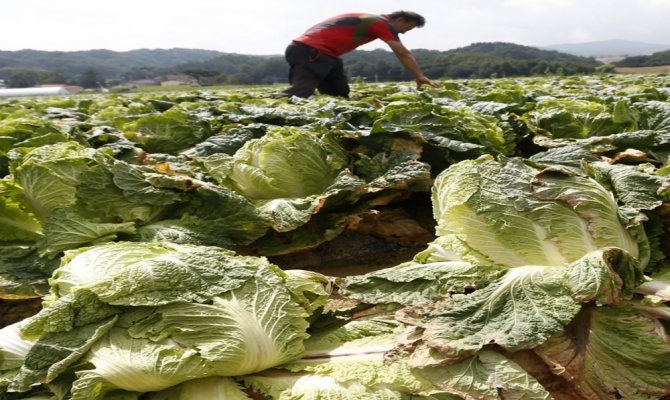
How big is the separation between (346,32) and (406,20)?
5.05 feet

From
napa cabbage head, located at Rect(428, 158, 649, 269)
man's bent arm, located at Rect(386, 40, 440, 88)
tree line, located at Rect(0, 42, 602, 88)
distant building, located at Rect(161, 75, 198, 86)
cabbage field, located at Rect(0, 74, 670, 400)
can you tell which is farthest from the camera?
distant building, located at Rect(161, 75, 198, 86)

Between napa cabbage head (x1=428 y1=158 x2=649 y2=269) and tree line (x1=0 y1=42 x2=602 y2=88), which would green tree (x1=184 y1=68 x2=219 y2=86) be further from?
napa cabbage head (x1=428 y1=158 x2=649 y2=269)

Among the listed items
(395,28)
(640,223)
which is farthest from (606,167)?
(395,28)

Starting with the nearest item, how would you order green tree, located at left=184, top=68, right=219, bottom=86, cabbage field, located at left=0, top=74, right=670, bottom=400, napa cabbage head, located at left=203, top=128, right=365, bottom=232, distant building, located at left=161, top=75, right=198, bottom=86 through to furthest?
cabbage field, located at left=0, top=74, right=670, bottom=400, napa cabbage head, located at left=203, top=128, right=365, bottom=232, green tree, located at left=184, top=68, right=219, bottom=86, distant building, located at left=161, top=75, right=198, bottom=86

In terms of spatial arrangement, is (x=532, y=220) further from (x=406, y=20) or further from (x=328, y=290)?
(x=406, y=20)

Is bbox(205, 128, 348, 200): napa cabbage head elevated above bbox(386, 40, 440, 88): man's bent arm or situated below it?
below

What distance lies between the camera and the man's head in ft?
34.2

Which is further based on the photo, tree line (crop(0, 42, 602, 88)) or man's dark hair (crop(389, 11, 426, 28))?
tree line (crop(0, 42, 602, 88))

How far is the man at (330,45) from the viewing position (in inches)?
382

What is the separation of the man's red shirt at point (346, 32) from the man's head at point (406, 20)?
555 millimetres

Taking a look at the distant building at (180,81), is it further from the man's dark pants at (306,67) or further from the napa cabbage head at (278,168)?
the napa cabbage head at (278,168)

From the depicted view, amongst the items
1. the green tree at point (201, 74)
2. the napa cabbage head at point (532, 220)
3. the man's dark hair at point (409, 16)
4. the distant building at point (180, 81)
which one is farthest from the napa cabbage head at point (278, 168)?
the green tree at point (201, 74)

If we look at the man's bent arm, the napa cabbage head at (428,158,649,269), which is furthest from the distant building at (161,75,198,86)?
the napa cabbage head at (428,158,649,269)

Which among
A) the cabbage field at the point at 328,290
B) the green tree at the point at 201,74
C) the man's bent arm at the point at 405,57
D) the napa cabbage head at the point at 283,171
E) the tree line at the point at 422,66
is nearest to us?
the cabbage field at the point at 328,290
